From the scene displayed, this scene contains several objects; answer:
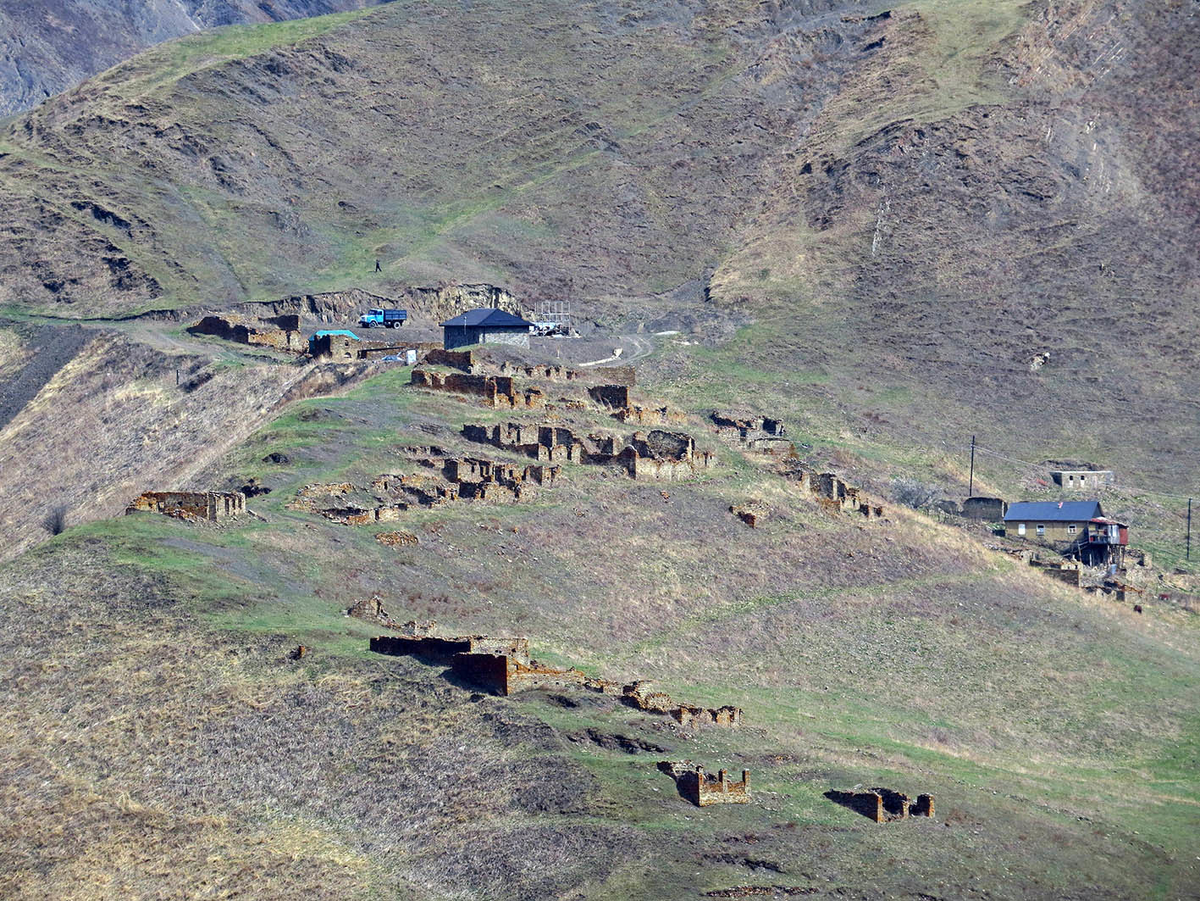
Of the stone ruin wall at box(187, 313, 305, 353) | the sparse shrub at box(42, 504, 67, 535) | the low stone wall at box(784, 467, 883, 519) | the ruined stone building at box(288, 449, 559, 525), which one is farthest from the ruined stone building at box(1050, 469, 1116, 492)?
the sparse shrub at box(42, 504, 67, 535)

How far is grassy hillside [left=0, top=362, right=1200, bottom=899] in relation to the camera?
166 ft

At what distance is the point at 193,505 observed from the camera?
232 ft

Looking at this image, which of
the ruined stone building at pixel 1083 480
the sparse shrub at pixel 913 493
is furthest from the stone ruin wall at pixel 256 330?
the ruined stone building at pixel 1083 480

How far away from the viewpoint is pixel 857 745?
6531cm

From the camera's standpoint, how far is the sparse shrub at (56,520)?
9012 centimetres

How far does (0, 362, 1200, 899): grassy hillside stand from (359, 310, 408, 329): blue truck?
A: 1305 inches

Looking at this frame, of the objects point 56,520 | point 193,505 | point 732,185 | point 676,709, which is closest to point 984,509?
point 56,520

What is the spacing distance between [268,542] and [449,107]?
3929 inches

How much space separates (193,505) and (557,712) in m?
18.5

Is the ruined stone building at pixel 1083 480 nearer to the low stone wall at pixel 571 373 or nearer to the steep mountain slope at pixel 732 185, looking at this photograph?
the steep mountain slope at pixel 732 185

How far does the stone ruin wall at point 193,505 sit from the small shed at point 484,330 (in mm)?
36085

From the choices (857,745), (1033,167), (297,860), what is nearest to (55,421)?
(857,745)

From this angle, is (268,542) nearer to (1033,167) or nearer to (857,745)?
(857,745)

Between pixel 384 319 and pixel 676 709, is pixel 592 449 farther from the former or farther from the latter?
pixel 384 319
